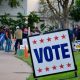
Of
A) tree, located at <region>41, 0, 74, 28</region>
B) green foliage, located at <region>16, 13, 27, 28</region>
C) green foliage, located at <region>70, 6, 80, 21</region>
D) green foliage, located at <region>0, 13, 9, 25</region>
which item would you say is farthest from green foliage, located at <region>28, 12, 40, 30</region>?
tree, located at <region>41, 0, 74, 28</region>

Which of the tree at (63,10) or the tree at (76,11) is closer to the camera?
the tree at (63,10)

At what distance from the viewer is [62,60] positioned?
1166 cm

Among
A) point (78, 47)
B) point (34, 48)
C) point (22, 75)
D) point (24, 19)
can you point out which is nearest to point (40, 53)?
point (34, 48)

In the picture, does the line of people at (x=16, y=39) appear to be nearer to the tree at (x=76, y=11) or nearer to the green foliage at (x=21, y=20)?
the green foliage at (x=21, y=20)

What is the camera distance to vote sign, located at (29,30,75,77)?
1152 centimetres

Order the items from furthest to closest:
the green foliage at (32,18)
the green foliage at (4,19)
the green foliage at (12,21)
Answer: the green foliage at (32,18) < the green foliage at (4,19) < the green foliage at (12,21)

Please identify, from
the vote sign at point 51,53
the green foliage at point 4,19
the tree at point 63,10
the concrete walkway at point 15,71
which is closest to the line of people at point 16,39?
the concrete walkway at point 15,71

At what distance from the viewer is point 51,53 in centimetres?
1152

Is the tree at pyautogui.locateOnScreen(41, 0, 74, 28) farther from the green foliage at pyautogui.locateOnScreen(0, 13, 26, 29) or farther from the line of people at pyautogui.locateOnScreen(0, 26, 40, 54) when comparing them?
the line of people at pyautogui.locateOnScreen(0, 26, 40, 54)

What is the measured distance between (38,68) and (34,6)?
1753 inches

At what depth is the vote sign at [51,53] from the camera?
11523 mm

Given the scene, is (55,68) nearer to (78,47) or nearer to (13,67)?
(13,67)

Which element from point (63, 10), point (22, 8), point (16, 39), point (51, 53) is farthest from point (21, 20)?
point (51, 53)

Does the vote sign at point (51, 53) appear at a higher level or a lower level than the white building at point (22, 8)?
lower
